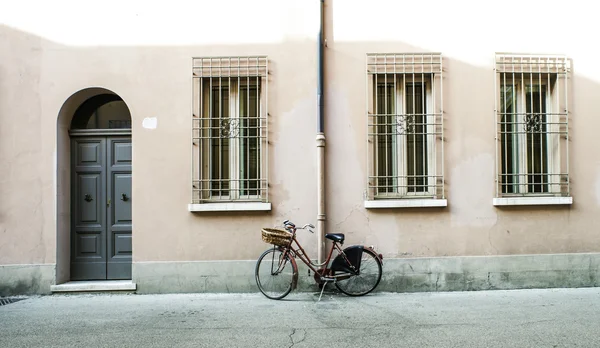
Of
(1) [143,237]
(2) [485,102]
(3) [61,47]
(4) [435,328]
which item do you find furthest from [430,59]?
(3) [61,47]

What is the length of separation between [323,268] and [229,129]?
2506 mm

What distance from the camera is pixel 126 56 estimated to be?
6.91 metres

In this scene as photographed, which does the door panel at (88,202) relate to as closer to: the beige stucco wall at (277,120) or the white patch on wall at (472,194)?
the beige stucco wall at (277,120)

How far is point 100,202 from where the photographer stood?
7.32 m

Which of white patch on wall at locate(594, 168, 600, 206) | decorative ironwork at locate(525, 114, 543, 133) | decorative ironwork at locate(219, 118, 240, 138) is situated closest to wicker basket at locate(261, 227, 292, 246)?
decorative ironwork at locate(219, 118, 240, 138)

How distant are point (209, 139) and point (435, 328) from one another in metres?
4.12

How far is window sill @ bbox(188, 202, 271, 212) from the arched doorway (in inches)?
50.8

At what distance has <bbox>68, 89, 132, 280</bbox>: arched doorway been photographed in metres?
7.25

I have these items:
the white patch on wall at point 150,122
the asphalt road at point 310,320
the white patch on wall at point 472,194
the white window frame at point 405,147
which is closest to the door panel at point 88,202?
the asphalt road at point 310,320

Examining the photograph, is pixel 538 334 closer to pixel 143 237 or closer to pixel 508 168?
pixel 508 168

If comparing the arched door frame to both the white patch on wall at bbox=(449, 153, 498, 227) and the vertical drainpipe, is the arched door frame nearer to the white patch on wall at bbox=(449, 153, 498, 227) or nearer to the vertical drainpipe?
the vertical drainpipe

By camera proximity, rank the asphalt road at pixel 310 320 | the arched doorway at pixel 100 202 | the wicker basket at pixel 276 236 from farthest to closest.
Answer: the arched doorway at pixel 100 202 → the wicker basket at pixel 276 236 → the asphalt road at pixel 310 320

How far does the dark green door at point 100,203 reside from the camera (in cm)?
728

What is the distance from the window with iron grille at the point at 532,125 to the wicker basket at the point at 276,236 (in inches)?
127
